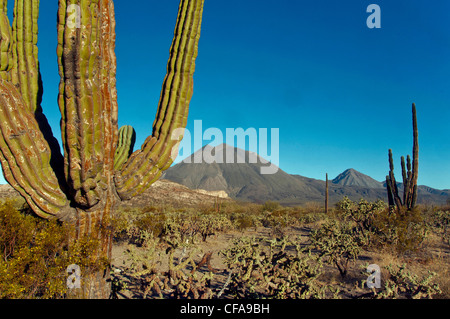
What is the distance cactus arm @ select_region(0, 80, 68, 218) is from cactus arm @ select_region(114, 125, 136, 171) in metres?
0.97

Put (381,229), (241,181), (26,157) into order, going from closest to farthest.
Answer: (26,157)
(381,229)
(241,181)

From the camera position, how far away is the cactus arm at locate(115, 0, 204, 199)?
4.41 metres

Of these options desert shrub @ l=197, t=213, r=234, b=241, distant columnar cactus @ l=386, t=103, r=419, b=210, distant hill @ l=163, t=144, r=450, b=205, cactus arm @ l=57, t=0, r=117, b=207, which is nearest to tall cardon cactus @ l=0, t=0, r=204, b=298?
cactus arm @ l=57, t=0, r=117, b=207

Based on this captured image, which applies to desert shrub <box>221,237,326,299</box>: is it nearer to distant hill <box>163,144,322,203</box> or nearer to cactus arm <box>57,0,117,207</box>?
cactus arm <box>57,0,117,207</box>

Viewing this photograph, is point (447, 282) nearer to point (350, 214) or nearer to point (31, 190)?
point (350, 214)

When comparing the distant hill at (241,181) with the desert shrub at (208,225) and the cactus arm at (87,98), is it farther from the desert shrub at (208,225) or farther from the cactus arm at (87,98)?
the cactus arm at (87,98)

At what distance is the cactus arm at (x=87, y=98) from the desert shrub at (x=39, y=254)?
579mm

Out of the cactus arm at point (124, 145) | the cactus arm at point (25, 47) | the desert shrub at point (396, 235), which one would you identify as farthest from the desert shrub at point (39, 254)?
the desert shrub at point (396, 235)

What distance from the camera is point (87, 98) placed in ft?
10.9

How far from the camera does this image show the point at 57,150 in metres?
4.42

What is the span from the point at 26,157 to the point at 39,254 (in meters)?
1.32

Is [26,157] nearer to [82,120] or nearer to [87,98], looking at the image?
[82,120]

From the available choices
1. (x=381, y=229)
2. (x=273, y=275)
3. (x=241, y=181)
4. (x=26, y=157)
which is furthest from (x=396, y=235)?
(x=241, y=181)
